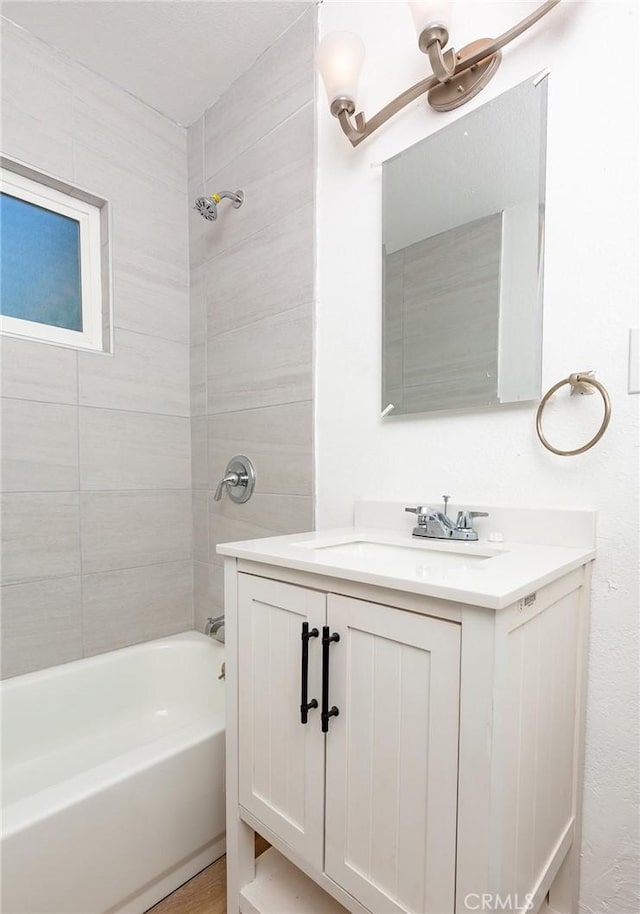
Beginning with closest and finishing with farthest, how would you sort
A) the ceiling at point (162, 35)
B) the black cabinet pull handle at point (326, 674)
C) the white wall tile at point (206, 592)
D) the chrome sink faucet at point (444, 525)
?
the black cabinet pull handle at point (326, 674) < the chrome sink faucet at point (444, 525) < the ceiling at point (162, 35) < the white wall tile at point (206, 592)

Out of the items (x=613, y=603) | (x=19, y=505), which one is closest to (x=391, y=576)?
(x=613, y=603)

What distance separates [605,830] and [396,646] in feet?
2.06

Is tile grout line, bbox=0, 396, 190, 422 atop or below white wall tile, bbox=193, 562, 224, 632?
atop

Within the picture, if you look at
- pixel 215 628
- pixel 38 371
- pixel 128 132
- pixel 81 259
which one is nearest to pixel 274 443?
pixel 215 628

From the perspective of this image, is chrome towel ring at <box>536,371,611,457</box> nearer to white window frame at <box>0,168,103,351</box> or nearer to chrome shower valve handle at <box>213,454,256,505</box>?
chrome shower valve handle at <box>213,454,256,505</box>

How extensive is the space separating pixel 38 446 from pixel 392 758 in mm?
1417

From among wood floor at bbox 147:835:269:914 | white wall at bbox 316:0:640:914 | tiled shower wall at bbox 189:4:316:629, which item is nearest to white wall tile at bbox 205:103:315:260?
tiled shower wall at bbox 189:4:316:629

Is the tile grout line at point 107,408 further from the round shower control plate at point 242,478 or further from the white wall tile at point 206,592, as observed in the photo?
the white wall tile at point 206,592

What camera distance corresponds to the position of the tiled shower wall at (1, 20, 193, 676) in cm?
148

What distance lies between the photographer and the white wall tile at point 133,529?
1.64 meters

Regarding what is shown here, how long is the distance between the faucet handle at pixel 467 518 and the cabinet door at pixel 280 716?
0.39 metres

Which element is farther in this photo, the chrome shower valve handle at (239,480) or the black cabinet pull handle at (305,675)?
the chrome shower valve handle at (239,480)

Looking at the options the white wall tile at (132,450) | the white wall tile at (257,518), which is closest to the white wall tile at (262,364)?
the white wall tile at (132,450)

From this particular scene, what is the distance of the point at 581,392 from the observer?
0.90 meters
